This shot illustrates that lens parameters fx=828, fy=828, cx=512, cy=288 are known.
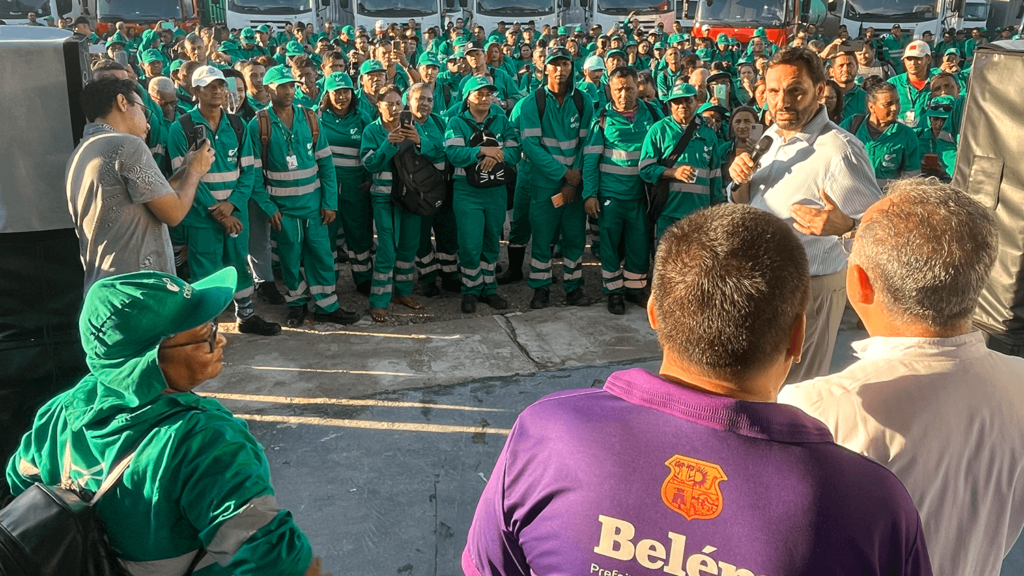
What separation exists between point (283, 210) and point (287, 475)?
2.56 metres

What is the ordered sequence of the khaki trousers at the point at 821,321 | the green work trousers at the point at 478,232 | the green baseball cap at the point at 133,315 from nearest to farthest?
the green baseball cap at the point at 133,315
the khaki trousers at the point at 821,321
the green work trousers at the point at 478,232

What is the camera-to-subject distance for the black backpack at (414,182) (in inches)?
244

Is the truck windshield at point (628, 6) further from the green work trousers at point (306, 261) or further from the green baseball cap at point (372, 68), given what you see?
the green work trousers at point (306, 261)

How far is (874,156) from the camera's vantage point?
634 centimetres

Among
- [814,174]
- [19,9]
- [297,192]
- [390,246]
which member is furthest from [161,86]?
[19,9]

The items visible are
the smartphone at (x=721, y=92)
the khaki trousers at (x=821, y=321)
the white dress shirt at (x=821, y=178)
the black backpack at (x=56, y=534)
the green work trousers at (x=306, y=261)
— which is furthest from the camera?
the smartphone at (x=721, y=92)

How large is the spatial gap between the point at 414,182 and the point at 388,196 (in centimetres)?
28

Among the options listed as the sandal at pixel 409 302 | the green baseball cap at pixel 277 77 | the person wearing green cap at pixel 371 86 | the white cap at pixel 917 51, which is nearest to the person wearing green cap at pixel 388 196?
the sandal at pixel 409 302

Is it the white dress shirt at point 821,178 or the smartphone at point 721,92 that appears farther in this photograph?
the smartphone at point 721,92

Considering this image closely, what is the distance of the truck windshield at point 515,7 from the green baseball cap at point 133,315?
716 inches

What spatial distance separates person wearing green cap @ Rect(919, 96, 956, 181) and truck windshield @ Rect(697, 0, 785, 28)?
11.1m

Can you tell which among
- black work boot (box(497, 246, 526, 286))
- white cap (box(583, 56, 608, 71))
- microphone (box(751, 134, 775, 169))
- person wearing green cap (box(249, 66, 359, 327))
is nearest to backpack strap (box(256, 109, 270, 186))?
person wearing green cap (box(249, 66, 359, 327))

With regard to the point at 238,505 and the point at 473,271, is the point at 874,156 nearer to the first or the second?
the point at 473,271

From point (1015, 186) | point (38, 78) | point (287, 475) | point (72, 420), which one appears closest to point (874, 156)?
point (1015, 186)
